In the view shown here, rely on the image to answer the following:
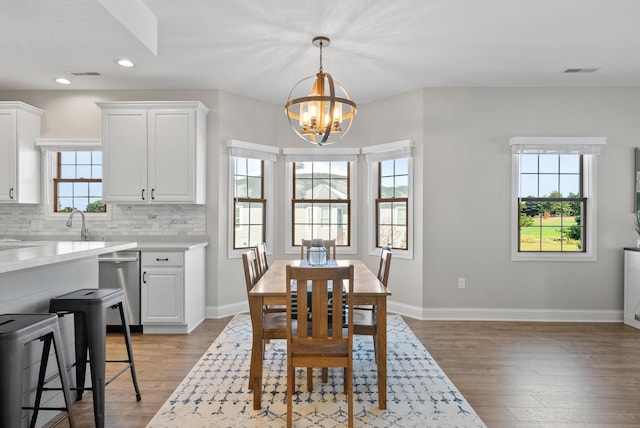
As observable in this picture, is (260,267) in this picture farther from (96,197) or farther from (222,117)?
(96,197)

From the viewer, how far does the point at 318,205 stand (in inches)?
212

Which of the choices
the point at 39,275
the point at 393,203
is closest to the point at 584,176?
the point at 393,203

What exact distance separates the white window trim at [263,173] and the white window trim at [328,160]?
208 mm

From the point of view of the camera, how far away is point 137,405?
8.41 ft

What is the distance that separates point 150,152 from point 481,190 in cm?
384

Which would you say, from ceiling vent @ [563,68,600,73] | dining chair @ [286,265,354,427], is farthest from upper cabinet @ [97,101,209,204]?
ceiling vent @ [563,68,600,73]

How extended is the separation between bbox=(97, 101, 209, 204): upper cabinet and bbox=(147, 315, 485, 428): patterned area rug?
6.29ft

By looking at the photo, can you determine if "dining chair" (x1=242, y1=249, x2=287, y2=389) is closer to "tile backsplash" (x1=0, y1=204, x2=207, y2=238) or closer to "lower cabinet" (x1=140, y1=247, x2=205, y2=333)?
"lower cabinet" (x1=140, y1=247, x2=205, y2=333)

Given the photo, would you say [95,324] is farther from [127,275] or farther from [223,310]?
[223,310]

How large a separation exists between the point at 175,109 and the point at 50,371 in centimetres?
289

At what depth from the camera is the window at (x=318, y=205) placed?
5.38 meters

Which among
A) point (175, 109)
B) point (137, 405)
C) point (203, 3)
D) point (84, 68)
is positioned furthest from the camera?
point (175, 109)

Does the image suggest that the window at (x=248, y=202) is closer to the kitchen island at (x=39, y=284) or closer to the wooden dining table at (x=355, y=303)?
the kitchen island at (x=39, y=284)

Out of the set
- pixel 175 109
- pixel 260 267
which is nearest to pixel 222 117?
pixel 175 109
